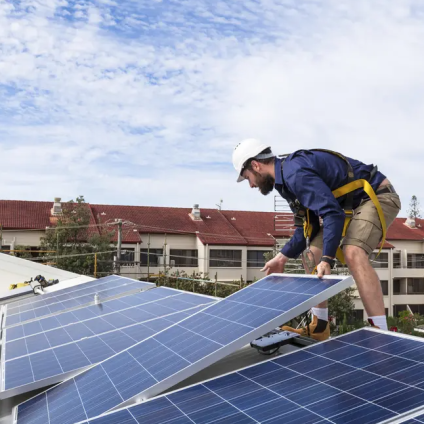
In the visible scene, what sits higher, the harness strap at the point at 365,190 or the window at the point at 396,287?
the harness strap at the point at 365,190

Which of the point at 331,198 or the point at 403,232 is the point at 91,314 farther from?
the point at 403,232

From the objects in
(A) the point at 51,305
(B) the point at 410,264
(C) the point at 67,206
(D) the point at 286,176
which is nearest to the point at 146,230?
(C) the point at 67,206

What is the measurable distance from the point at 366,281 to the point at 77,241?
38.3 metres

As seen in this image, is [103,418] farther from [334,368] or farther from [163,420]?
[334,368]

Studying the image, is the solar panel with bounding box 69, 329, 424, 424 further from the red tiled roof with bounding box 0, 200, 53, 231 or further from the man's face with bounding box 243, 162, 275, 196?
the red tiled roof with bounding box 0, 200, 53, 231

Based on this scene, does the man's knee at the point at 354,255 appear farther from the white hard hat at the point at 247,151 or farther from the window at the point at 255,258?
the window at the point at 255,258

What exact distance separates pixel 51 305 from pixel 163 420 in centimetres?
530

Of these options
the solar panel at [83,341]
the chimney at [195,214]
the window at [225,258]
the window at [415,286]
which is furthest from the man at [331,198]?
the window at [415,286]

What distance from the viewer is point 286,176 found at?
421cm

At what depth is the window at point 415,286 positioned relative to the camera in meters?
54.1

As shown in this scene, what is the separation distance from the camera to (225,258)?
45.3 metres

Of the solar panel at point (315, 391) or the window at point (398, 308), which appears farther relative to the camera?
the window at point (398, 308)

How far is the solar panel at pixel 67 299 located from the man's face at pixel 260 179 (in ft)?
10.8

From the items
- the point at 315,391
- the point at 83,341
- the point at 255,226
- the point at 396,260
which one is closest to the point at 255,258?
the point at 255,226
